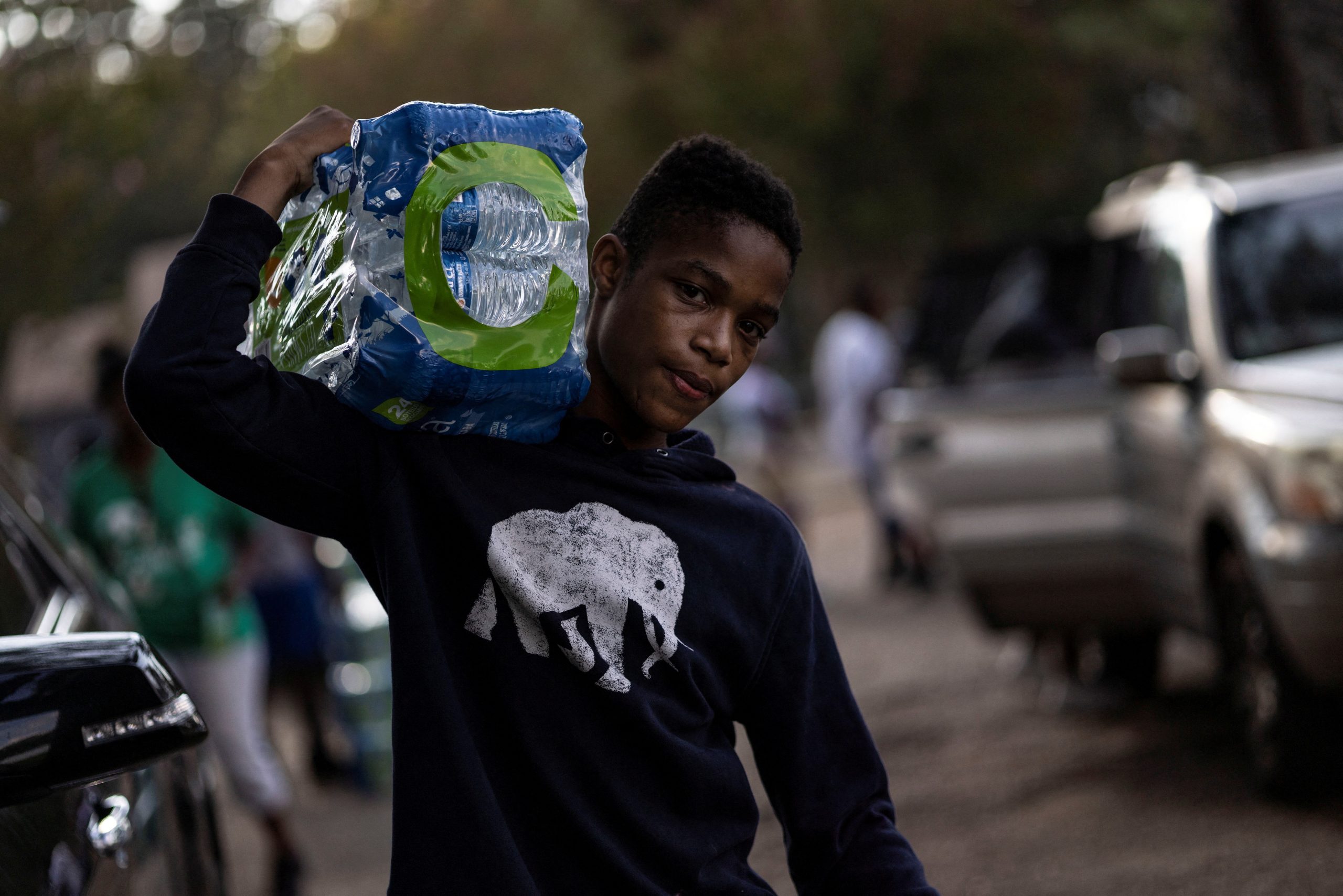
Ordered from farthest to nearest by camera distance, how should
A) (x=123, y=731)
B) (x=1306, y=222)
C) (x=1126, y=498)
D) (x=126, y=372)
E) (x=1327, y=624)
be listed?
(x=1126, y=498)
(x=1306, y=222)
(x=1327, y=624)
(x=123, y=731)
(x=126, y=372)

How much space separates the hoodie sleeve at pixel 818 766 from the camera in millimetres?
2002

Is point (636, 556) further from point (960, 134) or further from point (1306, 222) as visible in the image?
point (960, 134)

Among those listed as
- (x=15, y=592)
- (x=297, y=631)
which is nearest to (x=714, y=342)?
(x=15, y=592)

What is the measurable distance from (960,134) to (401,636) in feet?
A: 76.4

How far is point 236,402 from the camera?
1765 mm

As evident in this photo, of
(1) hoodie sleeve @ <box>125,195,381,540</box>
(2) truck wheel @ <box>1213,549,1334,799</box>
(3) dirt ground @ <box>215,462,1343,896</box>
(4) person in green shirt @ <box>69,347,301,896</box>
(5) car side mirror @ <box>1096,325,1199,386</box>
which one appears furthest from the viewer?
(5) car side mirror @ <box>1096,325,1199,386</box>

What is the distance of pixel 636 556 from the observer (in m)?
1.92

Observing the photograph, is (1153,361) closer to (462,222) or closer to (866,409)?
(462,222)

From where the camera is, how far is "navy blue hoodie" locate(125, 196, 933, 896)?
1.78 m

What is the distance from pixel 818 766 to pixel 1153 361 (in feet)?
14.1

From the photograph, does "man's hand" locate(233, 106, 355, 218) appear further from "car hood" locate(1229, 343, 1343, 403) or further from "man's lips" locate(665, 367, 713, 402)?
"car hood" locate(1229, 343, 1343, 403)

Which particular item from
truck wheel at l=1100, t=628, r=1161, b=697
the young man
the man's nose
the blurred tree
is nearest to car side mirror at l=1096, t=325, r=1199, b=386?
truck wheel at l=1100, t=628, r=1161, b=697

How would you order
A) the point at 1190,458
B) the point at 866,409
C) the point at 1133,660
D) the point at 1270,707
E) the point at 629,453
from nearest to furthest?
1. the point at 629,453
2. the point at 1270,707
3. the point at 1190,458
4. the point at 1133,660
5. the point at 866,409

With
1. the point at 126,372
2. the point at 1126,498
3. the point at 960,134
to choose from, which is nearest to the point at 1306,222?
the point at 1126,498
